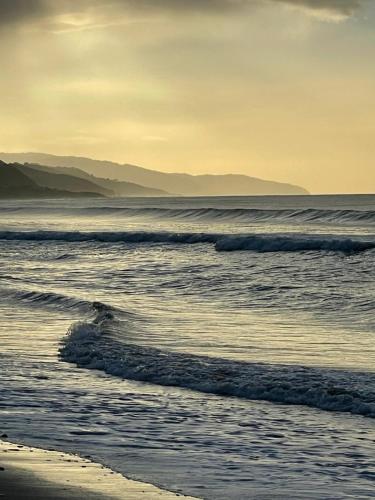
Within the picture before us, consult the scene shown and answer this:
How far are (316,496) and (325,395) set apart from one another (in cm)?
349

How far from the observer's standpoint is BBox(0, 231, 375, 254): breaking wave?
36.0 m

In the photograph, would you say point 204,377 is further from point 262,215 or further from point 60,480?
point 262,215

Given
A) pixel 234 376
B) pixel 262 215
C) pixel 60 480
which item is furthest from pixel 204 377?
pixel 262 215

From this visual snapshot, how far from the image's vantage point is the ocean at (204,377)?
843 cm

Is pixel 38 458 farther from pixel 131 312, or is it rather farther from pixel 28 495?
pixel 131 312

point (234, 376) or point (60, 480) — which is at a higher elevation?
point (234, 376)

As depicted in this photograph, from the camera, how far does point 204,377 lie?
12.2 meters

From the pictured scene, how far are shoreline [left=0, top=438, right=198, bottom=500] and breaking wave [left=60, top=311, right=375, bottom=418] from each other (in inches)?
133

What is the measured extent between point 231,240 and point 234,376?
28612mm

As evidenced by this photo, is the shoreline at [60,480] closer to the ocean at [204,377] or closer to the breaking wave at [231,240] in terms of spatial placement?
the ocean at [204,377]

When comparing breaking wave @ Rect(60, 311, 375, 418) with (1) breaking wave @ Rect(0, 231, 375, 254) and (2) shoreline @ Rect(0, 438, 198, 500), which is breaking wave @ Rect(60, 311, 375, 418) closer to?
(2) shoreline @ Rect(0, 438, 198, 500)

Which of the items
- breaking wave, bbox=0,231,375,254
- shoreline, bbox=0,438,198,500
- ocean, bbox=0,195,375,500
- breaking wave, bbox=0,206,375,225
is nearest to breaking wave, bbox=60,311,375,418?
ocean, bbox=0,195,375,500

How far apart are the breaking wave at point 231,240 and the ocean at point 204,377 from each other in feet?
22.9

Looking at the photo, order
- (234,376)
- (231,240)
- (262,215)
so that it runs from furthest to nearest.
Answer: (262,215)
(231,240)
(234,376)
